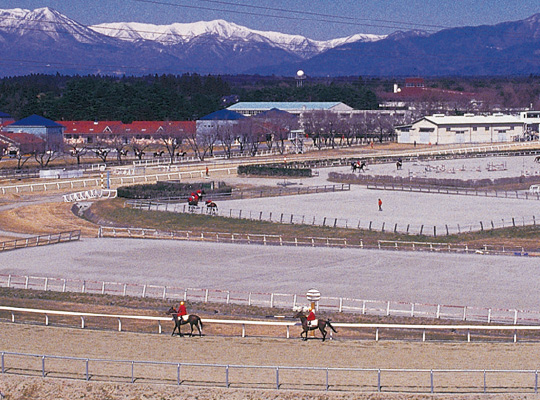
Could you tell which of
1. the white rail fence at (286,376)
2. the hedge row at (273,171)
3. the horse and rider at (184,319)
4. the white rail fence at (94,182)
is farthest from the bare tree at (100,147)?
the white rail fence at (286,376)

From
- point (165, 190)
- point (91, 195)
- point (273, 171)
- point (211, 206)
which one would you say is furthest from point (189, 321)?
point (273, 171)

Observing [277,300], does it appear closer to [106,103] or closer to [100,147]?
[100,147]

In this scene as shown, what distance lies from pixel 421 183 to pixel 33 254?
3445cm

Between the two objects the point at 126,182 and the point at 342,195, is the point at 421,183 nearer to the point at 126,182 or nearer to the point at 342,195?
the point at 342,195

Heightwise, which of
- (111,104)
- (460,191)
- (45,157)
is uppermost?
(111,104)

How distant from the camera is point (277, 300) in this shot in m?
30.6

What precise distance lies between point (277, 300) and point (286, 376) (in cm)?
887

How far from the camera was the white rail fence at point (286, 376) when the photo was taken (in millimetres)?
20828

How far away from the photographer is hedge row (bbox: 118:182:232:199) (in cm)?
6106

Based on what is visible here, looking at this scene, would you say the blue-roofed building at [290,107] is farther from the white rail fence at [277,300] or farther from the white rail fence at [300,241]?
the white rail fence at [277,300]

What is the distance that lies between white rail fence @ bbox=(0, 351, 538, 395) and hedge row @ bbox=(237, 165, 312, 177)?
54.2 m

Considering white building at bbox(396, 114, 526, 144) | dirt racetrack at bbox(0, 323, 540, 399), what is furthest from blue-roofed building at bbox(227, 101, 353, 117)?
dirt racetrack at bbox(0, 323, 540, 399)

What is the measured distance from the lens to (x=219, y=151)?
364 feet

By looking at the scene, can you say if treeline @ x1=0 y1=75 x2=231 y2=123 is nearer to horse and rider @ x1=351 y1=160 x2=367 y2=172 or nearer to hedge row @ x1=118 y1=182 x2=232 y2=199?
horse and rider @ x1=351 y1=160 x2=367 y2=172
